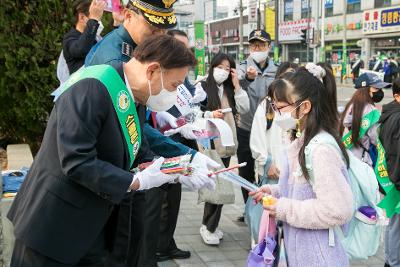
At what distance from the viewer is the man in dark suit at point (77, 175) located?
70.4 inches

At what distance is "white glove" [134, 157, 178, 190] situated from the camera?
2.05 m

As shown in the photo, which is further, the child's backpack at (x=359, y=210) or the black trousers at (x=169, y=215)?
the black trousers at (x=169, y=215)

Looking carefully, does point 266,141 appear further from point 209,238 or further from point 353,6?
point 353,6

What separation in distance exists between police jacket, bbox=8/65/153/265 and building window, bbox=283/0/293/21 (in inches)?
1895

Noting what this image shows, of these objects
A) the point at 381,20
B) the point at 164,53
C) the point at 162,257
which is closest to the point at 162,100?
the point at 164,53

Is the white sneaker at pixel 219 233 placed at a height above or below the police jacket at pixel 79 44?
below

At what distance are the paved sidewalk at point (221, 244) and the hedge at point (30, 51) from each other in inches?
83.8

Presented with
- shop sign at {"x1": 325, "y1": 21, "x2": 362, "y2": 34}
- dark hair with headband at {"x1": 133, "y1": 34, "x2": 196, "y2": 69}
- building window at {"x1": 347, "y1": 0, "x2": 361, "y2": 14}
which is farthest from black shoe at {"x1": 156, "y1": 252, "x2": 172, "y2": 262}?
building window at {"x1": 347, "y1": 0, "x2": 361, "y2": 14}

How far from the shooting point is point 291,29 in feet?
155

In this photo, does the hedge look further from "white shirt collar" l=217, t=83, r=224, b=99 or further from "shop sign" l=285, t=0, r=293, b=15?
"shop sign" l=285, t=0, r=293, b=15

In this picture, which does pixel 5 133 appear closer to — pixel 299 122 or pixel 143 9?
pixel 143 9

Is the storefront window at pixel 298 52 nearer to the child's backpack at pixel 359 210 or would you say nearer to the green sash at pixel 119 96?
the child's backpack at pixel 359 210

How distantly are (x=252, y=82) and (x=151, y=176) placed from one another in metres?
3.09

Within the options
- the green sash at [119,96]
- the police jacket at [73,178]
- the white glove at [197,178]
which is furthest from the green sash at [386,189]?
the police jacket at [73,178]
